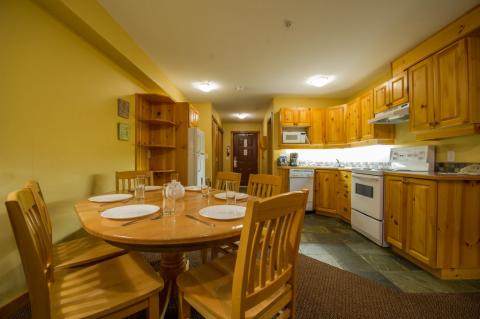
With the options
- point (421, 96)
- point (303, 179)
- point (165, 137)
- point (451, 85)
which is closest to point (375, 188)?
point (421, 96)

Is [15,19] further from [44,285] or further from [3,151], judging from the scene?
[44,285]

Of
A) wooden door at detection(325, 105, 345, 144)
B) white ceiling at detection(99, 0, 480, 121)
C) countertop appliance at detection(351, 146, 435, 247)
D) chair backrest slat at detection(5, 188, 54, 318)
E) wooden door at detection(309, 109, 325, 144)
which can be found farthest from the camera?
wooden door at detection(309, 109, 325, 144)

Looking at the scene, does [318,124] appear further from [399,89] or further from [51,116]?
[51,116]

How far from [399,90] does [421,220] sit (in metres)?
1.67

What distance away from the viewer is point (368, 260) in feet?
6.94

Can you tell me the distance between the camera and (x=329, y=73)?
10.4ft

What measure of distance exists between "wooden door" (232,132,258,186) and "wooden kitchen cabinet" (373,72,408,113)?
475cm

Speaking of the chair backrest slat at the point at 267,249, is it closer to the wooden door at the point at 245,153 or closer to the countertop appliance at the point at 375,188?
the countertop appliance at the point at 375,188

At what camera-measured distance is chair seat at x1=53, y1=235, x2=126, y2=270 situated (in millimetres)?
1171

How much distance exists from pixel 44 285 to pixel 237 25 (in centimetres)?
241

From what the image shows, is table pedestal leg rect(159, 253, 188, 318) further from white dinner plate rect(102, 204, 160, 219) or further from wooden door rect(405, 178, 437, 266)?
wooden door rect(405, 178, 437, 266)

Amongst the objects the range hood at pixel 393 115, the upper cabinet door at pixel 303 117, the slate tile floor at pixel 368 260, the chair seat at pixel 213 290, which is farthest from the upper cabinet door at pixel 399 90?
the chair seat at pixel 213 290

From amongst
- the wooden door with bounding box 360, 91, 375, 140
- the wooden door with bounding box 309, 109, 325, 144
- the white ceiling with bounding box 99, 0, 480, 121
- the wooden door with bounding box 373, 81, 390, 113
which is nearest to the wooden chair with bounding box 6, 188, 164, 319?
the white ceiling with bounding box 99, 0, 480, 121

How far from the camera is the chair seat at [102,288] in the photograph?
31.2 inches
